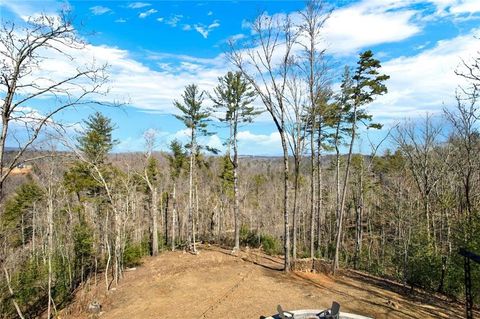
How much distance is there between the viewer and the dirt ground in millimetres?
11711

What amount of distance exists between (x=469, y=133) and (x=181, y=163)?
75.1ft

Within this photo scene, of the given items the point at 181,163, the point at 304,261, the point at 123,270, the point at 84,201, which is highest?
the point at 181,163

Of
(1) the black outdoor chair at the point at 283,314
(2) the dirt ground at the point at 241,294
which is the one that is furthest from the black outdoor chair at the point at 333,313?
(2) the dirt ground at the point at 241,294

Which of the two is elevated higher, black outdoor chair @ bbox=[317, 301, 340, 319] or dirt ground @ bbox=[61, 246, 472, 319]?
black outdoor chair @ bbox=[317, 301, 340, 319]

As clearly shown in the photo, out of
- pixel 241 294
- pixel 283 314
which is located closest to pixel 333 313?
pixel 283 314

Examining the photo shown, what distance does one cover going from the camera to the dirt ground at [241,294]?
1171 centimetres

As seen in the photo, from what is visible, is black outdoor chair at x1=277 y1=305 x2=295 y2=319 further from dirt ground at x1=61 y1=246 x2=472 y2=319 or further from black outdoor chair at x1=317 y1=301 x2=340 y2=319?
dirt ground at x1=61 y1=246 x2=472 y2=319

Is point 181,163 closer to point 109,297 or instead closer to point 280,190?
point 109,297

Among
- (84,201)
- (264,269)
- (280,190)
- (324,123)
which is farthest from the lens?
(280,190)

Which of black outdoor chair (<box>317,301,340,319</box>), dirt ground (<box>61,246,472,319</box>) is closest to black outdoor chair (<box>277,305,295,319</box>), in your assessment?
black outdoor chair (<box>317,301,340,319</box>)

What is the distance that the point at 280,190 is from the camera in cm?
5300

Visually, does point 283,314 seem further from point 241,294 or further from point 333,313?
point 241,294

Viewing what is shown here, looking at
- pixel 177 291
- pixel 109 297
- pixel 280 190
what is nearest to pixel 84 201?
pixel 109 297

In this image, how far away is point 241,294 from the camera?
43.5ft
